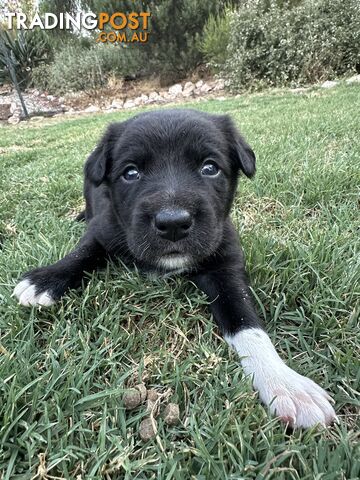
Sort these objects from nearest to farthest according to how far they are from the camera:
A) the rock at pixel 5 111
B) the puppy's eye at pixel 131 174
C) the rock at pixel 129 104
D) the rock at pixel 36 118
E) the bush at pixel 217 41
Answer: the puppy's eye at pixel 131 174, the rock at pixel 36 118, the bush at pixel 217 41, the rock at pixel 5 111, the rock at pixel 129 104

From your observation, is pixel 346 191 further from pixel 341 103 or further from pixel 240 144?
pixel 341 103

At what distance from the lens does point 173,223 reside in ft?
5.90

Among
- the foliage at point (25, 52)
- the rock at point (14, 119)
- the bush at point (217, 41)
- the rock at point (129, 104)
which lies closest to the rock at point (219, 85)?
the bush at point (217, 41)

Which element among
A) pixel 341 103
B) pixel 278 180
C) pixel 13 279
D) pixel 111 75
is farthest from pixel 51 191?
pixel 111 75

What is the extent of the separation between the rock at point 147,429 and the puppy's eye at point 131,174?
4.28 ft

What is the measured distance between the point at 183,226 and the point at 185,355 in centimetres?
58

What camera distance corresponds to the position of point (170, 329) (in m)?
1.86

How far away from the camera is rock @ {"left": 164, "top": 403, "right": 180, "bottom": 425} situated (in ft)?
4.55

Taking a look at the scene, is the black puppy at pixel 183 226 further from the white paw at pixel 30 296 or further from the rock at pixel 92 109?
the rock at pixel 92 109

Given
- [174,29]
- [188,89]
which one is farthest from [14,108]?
[174,29]

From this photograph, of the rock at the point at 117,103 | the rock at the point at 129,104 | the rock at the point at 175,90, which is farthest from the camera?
the rock at the point at 175,90

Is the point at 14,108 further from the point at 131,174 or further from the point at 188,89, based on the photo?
the point at 131,174

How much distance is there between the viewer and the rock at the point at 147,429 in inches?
52.7
